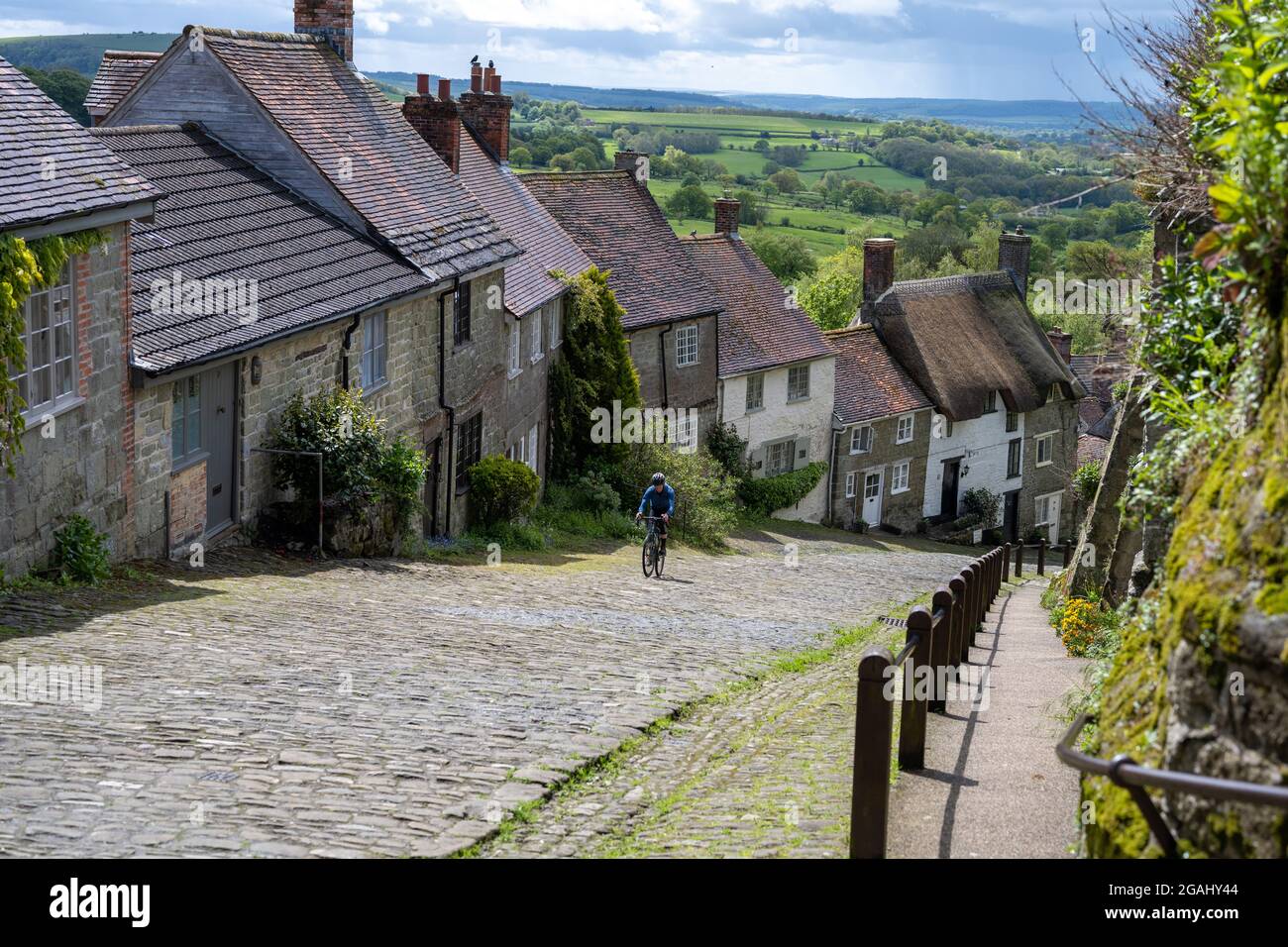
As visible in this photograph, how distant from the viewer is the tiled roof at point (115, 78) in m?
23.9

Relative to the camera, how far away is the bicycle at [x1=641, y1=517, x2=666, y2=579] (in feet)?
72.7

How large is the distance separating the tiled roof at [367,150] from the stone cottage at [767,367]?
1506 cm

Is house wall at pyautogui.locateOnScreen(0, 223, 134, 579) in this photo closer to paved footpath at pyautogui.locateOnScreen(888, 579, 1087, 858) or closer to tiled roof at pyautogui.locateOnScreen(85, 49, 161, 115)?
paved footpath at pyautogui.locateOnScreen(888, 579, 1087, 858)

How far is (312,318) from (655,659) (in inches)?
290

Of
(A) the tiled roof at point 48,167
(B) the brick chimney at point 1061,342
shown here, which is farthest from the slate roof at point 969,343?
(A) the tiled roof at point 48,167

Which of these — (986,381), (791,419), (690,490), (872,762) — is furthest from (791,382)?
(872,762)

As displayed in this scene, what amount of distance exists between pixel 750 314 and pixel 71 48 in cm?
13862

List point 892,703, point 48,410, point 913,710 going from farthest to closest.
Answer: point 48,410, point 913,710, point 892,703

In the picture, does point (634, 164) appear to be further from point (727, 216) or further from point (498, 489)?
point (498, 489)

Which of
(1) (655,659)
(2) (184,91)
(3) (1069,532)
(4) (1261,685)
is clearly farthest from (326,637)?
(3) (1069,532)

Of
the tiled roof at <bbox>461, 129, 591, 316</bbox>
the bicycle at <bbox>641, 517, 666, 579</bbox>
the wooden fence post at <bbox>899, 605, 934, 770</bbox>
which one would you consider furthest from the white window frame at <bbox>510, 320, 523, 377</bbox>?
the wooden fence post at <bbox>899, 605, 934, 770</bbox>

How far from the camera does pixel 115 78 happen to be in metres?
24.2

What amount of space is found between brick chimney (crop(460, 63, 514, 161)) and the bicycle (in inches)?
605

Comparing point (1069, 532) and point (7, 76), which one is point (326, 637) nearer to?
point (7, 76)
